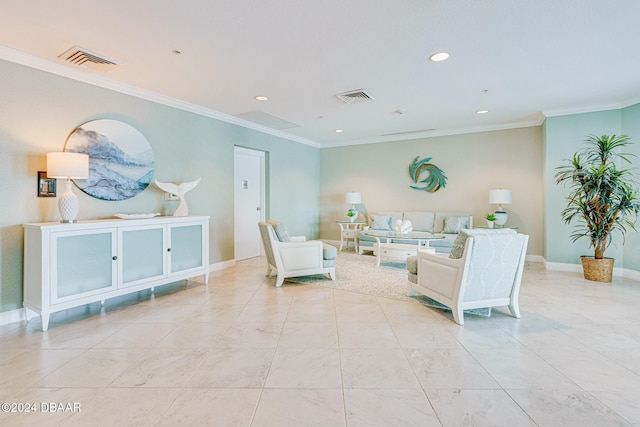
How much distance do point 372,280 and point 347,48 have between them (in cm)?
299

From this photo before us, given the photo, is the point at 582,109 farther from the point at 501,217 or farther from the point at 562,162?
the point at 501,217

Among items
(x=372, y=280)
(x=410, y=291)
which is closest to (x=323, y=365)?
(x=410, y=291)

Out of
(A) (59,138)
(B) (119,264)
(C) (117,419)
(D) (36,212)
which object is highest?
(A) (59,138)

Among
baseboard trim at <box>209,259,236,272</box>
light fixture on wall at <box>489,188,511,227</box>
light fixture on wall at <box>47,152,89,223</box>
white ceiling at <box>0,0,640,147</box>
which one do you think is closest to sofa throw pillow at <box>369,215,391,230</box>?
light fixture on wall at <box>489,188,511,227</box>

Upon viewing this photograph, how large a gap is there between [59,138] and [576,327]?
18.0 feet

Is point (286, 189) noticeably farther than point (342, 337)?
Yes

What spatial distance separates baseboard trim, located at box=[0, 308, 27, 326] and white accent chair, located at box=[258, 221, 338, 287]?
259 centimetres

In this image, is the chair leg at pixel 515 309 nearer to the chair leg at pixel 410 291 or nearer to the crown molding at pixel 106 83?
the chair leg at pixel 410 291

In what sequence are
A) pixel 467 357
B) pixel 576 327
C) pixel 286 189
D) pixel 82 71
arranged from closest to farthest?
pixel 467 357 < pixel 576 327 < pixel 82 71 < pixel 286 189

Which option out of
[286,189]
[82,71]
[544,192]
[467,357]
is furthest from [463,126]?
[82,71]

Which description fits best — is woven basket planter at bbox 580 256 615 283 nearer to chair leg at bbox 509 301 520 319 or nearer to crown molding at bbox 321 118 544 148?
chair leg at bbox 509 301 520 319

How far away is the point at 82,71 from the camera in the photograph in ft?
10.7

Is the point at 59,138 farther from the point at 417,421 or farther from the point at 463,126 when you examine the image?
the point at 463,126

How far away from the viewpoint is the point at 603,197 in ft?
13.5
